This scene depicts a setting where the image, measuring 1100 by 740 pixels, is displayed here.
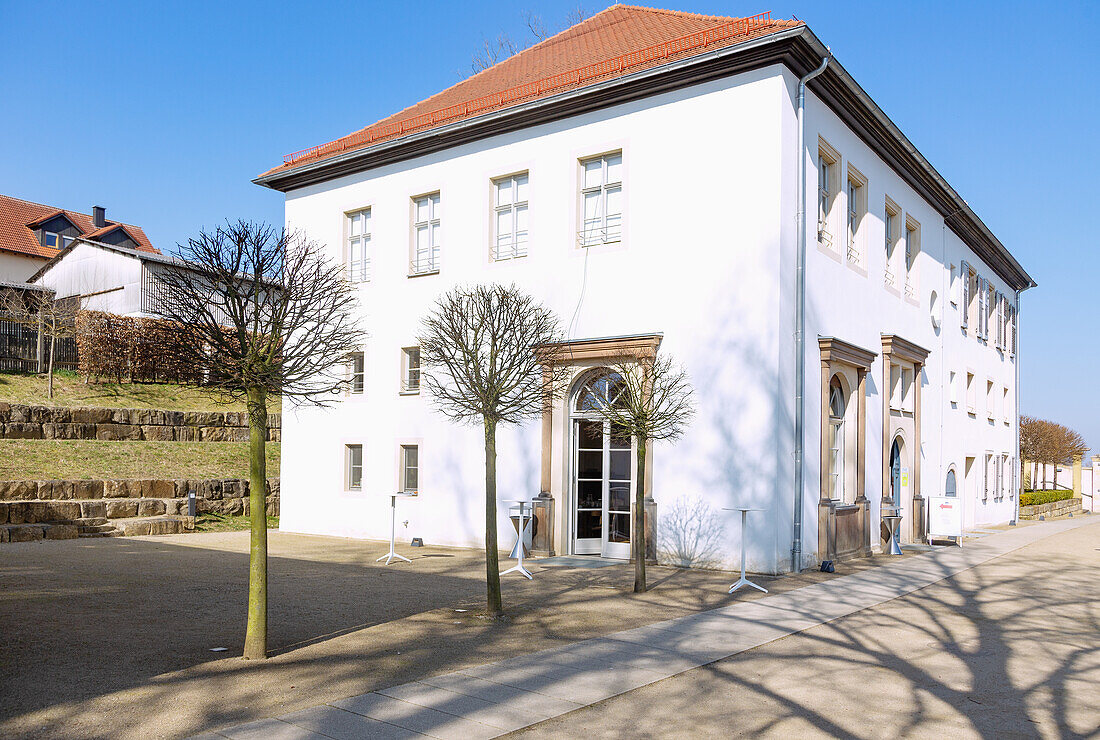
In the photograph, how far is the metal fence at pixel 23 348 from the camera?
24797 millimetres

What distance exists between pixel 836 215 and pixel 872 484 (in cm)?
519

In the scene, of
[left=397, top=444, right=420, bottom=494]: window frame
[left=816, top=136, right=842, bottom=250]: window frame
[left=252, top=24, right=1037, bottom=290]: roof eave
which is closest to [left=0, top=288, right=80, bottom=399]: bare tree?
[left=252, top=24, right=1037, bottom=290]: roof eave

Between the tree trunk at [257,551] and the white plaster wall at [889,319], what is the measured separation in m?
9.38

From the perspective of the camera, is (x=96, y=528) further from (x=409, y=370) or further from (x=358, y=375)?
(x=409, y=370)

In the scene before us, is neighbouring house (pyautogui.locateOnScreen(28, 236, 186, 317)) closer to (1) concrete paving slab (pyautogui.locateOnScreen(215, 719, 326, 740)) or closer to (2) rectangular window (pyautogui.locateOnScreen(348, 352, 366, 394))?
(2) rectangular window (pyautogui.locateOnScreen(348, 352, 366, 394))

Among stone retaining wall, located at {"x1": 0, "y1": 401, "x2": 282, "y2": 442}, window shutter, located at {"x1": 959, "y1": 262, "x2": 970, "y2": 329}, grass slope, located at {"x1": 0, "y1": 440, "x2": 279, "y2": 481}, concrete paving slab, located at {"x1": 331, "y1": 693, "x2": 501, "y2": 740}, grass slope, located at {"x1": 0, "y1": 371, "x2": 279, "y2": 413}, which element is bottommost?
concrete paving slab, located at {"x1": 331, "y1": 693, "x2": 501, "y2": 740}

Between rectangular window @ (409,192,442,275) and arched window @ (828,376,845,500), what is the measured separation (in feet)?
26.3

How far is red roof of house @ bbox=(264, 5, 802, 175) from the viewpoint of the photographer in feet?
48.3

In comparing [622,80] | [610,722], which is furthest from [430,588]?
[622,80]

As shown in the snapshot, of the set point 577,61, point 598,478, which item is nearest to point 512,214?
point 577,61

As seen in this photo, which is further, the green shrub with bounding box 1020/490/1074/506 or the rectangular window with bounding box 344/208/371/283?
the green shrub with bounding box 1020/490/1074/506

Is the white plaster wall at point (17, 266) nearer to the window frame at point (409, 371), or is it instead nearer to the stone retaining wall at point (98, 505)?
the stone retaining wall at point (98, 505)

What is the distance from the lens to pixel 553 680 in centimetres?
676

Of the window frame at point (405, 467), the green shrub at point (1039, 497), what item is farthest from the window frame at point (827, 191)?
the green shrub at point (1039, 497)
